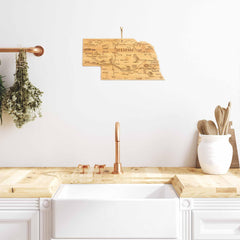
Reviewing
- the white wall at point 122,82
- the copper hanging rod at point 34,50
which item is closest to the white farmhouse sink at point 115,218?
the white wall at point 122,82

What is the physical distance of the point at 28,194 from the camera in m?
1.40

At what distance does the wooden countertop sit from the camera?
1.39 m

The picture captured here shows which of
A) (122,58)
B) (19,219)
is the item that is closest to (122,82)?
(122,58)

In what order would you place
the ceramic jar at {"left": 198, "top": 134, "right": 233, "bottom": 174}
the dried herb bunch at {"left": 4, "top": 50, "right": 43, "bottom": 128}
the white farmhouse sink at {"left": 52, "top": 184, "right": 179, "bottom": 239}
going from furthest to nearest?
the dried herb bunch at {"left": 4, "top": 50, "right": 43, "bottom": 128}, the ceramic jar at {"left": 198, "top": 134, "right": 233, "bottom": 174}, the white farmhouse sink at {"left": 52, "top": 184, "right": 179, "bottom": 239}

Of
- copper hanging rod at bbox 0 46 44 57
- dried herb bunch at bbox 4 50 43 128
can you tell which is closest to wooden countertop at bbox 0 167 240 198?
dried herb bunch at bbox 4 50 43 128

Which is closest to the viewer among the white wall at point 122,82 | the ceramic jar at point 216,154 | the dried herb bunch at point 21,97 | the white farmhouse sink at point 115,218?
the white farmhouse sink at point 115,218

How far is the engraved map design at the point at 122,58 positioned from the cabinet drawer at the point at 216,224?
2.81ft

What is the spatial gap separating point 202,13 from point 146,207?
1208 mm

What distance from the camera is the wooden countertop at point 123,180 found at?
1389 mm

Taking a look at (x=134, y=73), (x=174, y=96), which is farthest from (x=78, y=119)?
(x=174, y=96)

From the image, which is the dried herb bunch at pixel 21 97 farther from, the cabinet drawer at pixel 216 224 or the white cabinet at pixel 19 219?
the cabinet drawer at pixel 216 224

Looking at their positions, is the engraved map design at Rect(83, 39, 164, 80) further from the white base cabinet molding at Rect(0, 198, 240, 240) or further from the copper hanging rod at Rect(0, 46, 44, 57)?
the white base cabinet molding at Rect(0, 198, 240, 240)

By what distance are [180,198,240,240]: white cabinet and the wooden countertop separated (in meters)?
0.03

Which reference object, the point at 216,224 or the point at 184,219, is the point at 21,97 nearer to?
Answer: the point at 184,219
